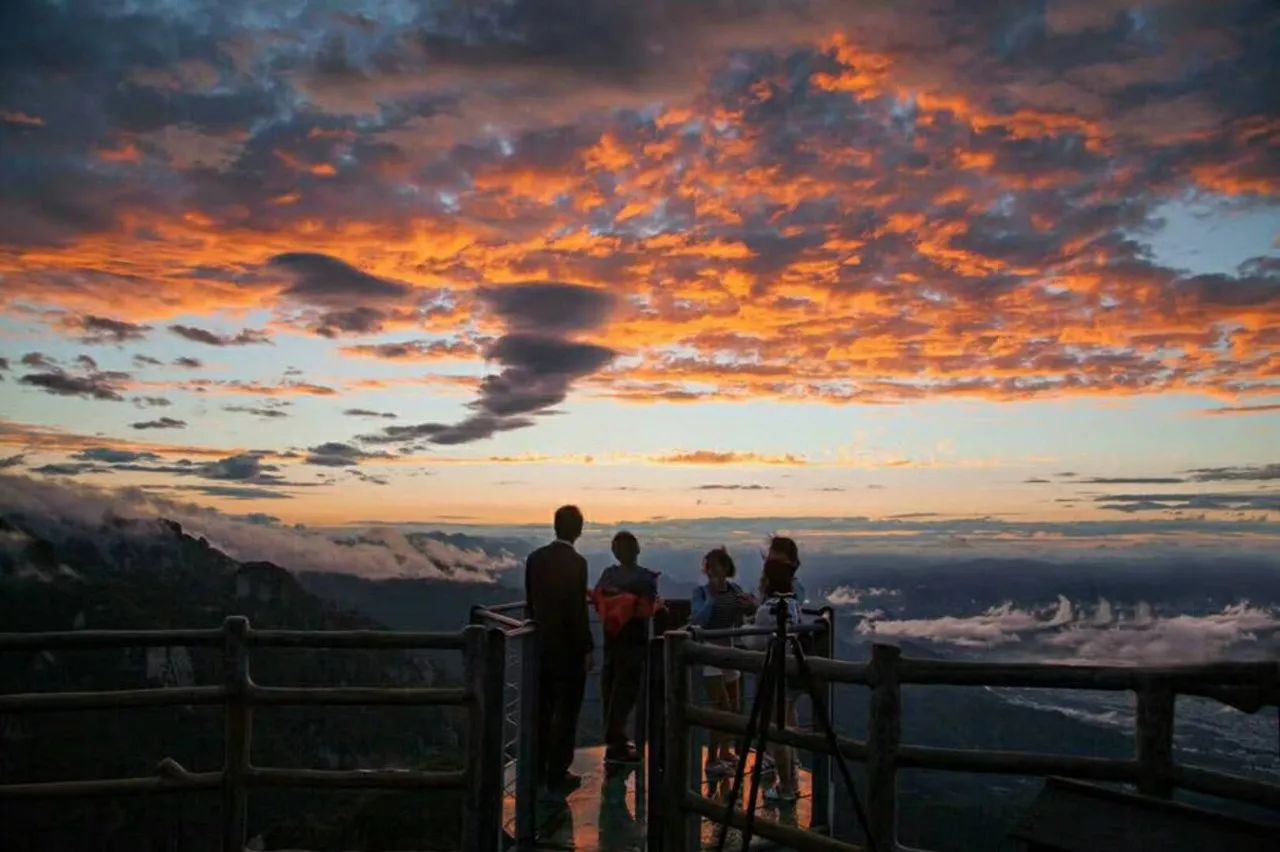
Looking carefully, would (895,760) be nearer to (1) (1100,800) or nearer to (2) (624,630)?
(1) (1100,800)

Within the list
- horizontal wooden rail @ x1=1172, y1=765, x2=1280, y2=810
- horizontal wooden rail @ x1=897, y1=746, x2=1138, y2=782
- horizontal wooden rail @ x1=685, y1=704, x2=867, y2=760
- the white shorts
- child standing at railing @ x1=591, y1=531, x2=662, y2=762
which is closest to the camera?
horizontal wooden rail @ x1=1172, y1=765, x2=1280, y2=810

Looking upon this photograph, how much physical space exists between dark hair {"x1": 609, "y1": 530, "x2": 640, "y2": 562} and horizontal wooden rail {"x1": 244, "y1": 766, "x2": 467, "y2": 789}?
2.84 metres

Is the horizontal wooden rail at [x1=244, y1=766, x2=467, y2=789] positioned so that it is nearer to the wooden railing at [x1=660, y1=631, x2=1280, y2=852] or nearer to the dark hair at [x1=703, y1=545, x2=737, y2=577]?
the wooden railing at [x1=660, y1=631, x2=1280, y2=852]

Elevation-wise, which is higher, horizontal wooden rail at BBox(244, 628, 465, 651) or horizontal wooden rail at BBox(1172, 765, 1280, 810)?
horizontal wooden rail at BBox(244, 628, 465, 651)

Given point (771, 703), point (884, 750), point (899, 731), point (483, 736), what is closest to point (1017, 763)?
point (899, 731)

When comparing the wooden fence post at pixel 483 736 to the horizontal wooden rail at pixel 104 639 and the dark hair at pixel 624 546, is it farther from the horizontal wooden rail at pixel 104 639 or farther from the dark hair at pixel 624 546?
the dark hair at pixel 624 546

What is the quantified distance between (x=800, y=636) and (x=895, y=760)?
360 cm

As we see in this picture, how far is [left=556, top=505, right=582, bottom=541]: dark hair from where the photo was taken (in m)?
9.17

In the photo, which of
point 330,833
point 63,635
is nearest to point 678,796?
point 63,635

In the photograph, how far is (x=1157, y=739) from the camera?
5.48 metres

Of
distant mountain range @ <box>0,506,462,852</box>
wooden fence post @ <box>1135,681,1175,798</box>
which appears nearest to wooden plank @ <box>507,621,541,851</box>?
wooden fence post @ <box>1135,681,1175,798</box>

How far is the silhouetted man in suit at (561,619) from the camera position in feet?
29.8

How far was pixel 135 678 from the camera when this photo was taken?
194 metres

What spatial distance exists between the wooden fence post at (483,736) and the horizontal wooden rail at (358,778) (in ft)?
0.46
